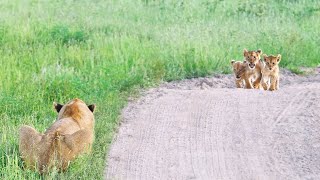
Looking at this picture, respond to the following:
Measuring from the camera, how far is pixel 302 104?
1013cm

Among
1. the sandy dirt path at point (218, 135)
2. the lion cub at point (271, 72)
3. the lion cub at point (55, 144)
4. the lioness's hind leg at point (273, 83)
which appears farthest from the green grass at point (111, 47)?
the lioness's hind leg at point (273, 83)

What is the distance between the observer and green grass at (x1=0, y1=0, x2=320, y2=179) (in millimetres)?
9586

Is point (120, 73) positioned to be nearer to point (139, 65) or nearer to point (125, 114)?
point (139, 65)

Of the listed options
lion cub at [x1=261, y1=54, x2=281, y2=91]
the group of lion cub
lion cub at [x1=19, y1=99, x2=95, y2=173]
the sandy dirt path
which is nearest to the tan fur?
the group of lion cub

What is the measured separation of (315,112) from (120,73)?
114 inches

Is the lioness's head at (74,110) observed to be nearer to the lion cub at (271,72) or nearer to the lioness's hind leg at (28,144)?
the lioness's hind leg at (28,144)

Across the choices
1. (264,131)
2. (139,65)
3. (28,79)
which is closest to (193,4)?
(139,65)

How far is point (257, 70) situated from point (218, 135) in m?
→ 2.98

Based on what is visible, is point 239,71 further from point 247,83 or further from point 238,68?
point 247,83

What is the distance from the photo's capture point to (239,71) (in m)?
11.5

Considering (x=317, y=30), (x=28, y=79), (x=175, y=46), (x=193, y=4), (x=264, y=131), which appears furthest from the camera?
(x=193, y=4)

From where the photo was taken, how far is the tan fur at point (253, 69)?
1161 centimetres

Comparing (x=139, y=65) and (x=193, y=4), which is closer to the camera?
(x=139, y=65)

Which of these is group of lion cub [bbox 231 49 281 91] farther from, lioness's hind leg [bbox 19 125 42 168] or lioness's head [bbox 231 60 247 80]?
lioness's hind leg [bbox 19 125 42 168]
